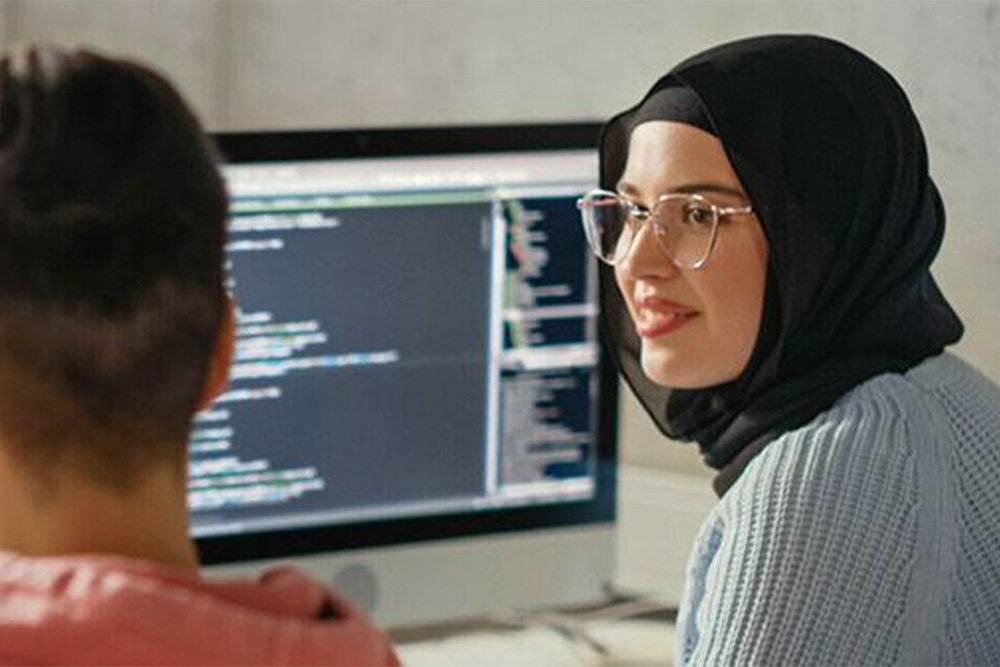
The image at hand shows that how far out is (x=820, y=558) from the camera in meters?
1.68

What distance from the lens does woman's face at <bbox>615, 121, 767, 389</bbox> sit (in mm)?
1815

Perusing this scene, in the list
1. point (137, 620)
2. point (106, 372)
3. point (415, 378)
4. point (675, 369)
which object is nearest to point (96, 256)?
point (106, 372)

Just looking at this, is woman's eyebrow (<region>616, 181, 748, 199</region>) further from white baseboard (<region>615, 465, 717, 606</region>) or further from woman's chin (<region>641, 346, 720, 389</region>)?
white baseboard (<region>615, 465, 717, 606</region>)

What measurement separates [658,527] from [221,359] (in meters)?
1.46

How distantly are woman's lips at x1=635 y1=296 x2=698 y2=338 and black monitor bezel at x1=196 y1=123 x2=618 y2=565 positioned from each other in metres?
0.29

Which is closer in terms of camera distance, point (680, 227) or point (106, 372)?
point (106, 372)

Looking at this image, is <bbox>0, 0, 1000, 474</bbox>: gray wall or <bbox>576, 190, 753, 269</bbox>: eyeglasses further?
<bbox>0, 0, 1000, 474</bbox>: gray wall

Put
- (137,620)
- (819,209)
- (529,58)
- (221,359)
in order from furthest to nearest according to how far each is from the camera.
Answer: (529,58) < (819,209) < (221,359) < (137,620)

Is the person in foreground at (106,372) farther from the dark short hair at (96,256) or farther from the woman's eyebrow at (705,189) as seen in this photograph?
the woman's eyebrow at (705,189)

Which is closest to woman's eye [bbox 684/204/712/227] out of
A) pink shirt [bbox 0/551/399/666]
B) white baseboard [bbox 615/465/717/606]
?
white baseboard [bbox 615/465/717/606]

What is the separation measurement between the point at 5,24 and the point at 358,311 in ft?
3.31

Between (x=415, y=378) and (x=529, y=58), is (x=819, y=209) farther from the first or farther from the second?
(x=529, y=58)

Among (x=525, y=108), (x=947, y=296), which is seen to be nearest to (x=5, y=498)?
A: (x=947, y=296)

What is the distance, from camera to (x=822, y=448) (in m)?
1.73
